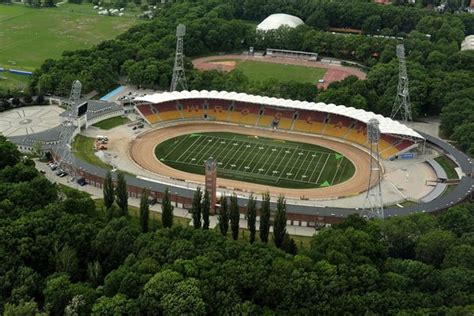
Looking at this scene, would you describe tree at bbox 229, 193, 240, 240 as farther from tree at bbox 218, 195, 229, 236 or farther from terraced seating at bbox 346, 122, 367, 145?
terraced seating at bbox 346, 122, 367, 145

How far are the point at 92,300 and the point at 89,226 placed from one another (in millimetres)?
9826

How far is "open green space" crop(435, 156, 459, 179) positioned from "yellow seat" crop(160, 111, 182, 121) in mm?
38734

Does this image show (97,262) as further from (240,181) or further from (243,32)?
(243,32)

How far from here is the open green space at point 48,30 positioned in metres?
125

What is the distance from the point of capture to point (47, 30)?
144m

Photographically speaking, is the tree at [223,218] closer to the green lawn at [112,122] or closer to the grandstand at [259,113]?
the grandstand at [259,113]

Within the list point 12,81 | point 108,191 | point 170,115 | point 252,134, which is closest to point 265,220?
point 108,191

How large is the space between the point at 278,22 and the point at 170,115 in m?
Result: 55.0

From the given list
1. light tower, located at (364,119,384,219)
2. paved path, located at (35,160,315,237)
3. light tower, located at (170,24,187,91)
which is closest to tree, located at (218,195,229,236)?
paved path, located at (35,160,315,237)

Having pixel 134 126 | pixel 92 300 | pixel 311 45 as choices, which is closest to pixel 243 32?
pixel 311 45

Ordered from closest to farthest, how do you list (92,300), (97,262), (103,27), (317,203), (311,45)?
(92,300) → (97,262) → (317,203) → (311,45) → (103,27)

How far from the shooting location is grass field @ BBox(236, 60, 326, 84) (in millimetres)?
115750

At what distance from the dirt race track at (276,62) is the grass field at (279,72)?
1.79 m

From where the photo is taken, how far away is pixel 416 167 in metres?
79.4
